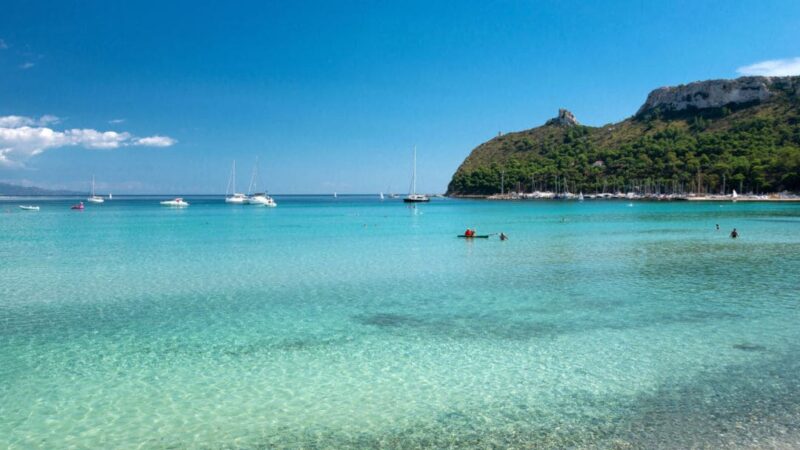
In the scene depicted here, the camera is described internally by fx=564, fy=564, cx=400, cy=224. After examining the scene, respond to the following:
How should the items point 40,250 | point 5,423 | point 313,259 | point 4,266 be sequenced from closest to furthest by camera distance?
point 5,423
point 4,266
point 313,259
point 40,250

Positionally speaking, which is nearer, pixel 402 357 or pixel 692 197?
pixel 402 357

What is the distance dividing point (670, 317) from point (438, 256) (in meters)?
18.2

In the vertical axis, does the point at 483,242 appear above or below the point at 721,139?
below

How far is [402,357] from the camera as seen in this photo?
13234 millimetres

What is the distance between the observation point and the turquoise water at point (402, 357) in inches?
362

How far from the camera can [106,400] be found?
10445mm

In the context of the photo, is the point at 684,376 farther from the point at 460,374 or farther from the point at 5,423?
the point at 5,423

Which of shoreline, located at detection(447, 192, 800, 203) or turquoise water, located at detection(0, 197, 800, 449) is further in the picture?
shoreline, located at detection(447, 192, 800, 203)

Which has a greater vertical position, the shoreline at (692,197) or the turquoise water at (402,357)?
the shoreline at (692,197)

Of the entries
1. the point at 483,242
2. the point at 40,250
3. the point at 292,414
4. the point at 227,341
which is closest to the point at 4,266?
the point at 40,250

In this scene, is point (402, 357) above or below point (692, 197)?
below

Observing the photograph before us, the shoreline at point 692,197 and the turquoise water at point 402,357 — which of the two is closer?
the turquoise water at point 402,357

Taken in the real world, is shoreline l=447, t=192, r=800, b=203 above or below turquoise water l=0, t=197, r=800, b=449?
above

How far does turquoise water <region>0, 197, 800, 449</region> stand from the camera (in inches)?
362
